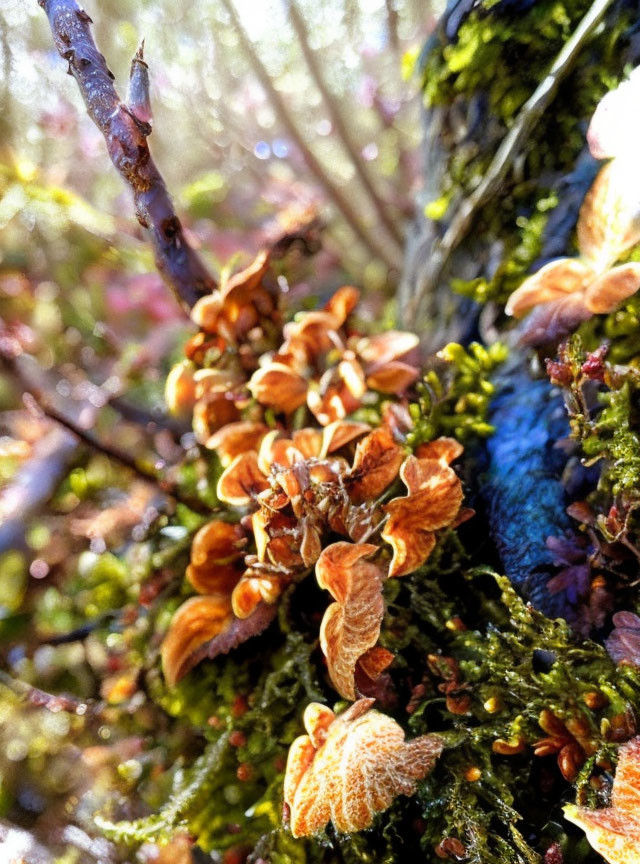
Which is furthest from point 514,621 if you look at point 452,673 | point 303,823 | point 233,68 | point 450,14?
point 233,68

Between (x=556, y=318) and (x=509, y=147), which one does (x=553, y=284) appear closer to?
(x=556, y=318)

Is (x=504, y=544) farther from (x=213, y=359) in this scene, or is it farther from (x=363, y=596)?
(x=213, y=359)

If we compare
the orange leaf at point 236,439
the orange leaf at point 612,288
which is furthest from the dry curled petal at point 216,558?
the orange leaf at point 612,288

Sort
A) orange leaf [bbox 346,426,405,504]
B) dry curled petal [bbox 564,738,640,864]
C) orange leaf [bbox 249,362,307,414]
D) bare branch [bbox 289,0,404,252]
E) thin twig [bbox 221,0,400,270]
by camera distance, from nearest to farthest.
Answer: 1. dry curled petal [bbox 564,738,640,864]
2. orange leaf [bbox 346,426,405,504]
3. orange leaf [bbox 249,362,307,414]
4. bare branch [bbox 289,0,404,252]
5. thin twig [bbox 221,0,400,270]

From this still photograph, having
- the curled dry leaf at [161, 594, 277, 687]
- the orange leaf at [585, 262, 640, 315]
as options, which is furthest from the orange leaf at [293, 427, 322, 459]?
the orange leaf at [585, 262, 640, 315]

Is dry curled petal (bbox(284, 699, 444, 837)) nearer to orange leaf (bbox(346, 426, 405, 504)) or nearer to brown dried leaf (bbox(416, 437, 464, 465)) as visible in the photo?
orange leaf (bbox(346, 426, 405, 504))

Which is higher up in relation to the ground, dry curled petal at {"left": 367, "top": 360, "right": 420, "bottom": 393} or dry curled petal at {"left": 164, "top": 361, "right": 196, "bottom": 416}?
dry curled petal at {"left": 367, "top": 360, "right": 420, "bottom": 393}

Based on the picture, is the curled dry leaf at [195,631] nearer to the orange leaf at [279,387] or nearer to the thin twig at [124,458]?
the thin twig at [124,458]
